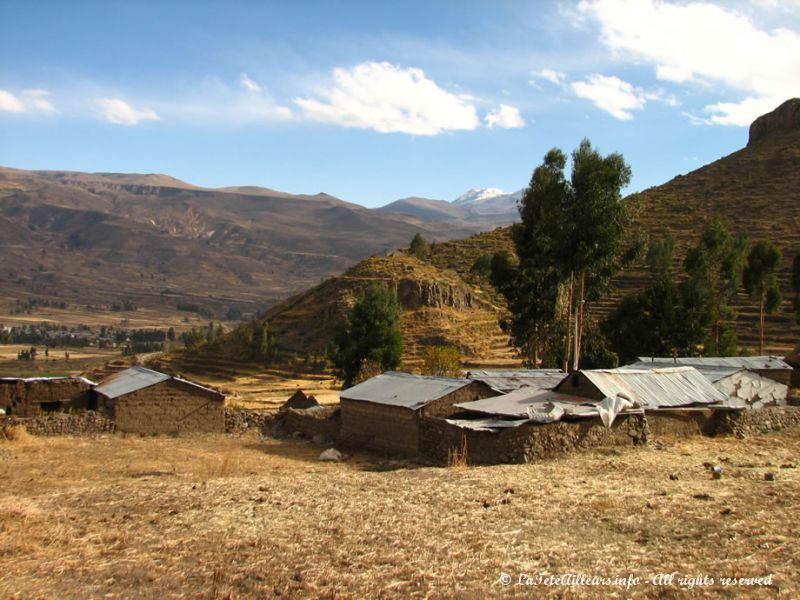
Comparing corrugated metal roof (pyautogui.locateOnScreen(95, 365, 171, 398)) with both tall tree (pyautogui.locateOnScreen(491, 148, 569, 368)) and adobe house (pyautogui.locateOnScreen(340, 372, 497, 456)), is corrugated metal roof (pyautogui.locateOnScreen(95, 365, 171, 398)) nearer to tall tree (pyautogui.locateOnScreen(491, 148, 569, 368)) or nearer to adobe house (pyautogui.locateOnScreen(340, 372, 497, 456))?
adobe house (pyautogui.locateOnScreen(340, 372, 497, 456))

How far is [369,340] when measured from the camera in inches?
1694

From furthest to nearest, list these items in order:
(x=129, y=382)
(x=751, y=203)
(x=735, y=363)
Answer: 1. (x=751, y=203)
2. (x=735, y=363)
3. (x=129, y=382)

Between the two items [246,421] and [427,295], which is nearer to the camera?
[246,421]

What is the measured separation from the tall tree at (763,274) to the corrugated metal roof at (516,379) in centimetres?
2340

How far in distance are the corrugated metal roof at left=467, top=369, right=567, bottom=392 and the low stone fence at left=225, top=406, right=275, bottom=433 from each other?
7962 millimetres

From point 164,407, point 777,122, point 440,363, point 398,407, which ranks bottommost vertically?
point 164,407

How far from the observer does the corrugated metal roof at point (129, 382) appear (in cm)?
2702

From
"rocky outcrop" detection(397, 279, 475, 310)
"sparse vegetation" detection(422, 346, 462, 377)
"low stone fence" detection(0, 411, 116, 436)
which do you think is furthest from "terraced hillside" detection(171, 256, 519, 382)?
"low stone fence" detection(0, 411, 116, 436)

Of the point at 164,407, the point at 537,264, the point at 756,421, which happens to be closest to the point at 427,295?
the point at 537,264

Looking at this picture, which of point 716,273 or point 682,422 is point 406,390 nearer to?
point 682,422

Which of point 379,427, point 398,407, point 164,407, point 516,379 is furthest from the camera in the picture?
point 164,407

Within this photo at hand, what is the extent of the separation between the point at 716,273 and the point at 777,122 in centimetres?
7882

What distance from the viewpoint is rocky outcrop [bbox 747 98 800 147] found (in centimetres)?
10969

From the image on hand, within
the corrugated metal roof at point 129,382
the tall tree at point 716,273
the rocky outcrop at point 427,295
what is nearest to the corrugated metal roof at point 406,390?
the corrugated metal roof at point 129,382
